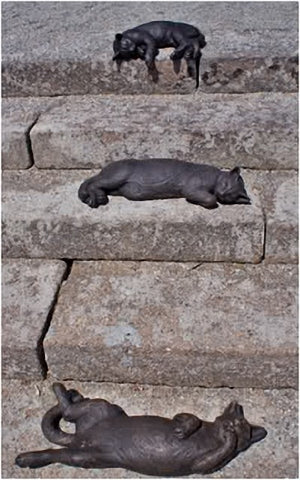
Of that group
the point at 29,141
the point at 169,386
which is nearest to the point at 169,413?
the point at 169,386

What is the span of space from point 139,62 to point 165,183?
974 mm

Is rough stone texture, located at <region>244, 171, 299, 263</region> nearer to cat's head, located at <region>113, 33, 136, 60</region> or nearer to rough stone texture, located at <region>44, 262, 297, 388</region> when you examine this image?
rough stone texture, located at <region>44, 262, 297, 388</region>

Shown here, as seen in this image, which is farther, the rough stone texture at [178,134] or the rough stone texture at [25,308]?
the rough stone texture at [178,134]

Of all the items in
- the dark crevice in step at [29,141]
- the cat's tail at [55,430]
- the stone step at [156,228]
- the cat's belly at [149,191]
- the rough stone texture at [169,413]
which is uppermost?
the dark crevice in step at [29,141]

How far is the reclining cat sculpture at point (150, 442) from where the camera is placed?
2.32 meters

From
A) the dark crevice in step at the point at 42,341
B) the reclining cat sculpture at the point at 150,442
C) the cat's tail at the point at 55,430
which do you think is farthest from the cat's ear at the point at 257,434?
the dark crevice in step at the point at 42,341

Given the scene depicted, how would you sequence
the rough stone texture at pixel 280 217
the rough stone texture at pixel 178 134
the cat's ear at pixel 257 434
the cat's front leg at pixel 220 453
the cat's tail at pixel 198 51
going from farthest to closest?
the cat's tail at pixel 198 51 → the rough stone texture at pixel 178 134 → the rough stone texture at pixel 280 217 → the cat's ear at pixel 257 434 → the cat's front leg at pixel 220 453

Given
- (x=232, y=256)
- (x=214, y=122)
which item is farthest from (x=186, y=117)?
(x=232, y=256)

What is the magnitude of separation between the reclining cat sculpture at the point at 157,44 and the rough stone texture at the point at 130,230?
0.94m

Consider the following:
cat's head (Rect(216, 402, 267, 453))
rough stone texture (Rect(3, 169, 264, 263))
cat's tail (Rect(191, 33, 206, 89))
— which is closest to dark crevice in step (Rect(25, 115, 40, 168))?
rough stone texture (Rect(3, 169, 264, 263))

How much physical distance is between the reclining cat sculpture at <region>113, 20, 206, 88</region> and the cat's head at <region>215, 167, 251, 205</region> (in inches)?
36.2

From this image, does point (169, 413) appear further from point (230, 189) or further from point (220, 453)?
point (230, 189)

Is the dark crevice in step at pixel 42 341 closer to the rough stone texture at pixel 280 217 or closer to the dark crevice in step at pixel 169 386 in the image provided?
the dark crevice in step at pixel 169 386

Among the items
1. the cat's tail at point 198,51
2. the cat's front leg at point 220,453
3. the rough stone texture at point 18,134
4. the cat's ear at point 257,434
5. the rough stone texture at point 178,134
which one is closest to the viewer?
the cat's front leg at point 220,453
